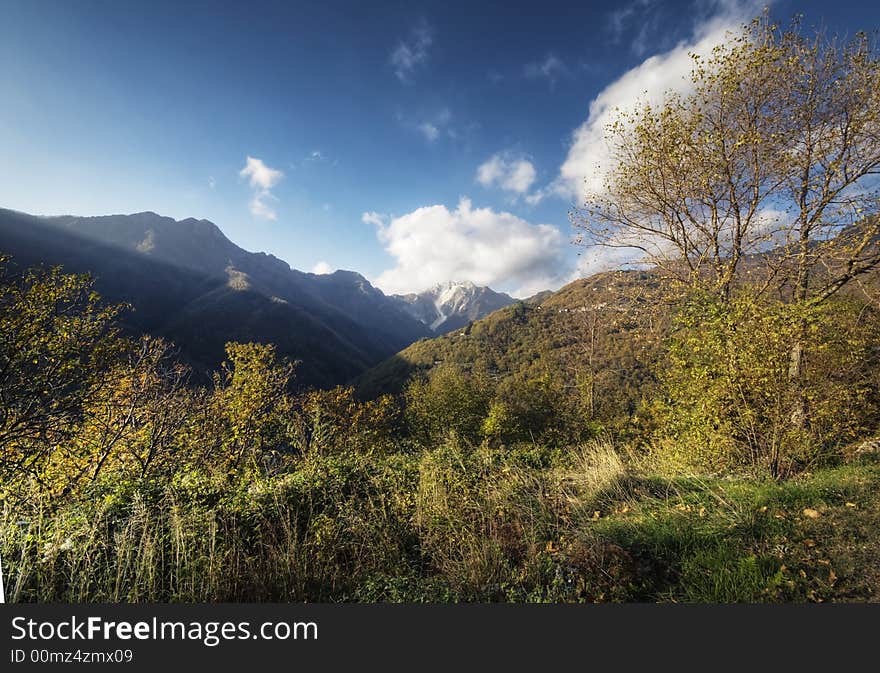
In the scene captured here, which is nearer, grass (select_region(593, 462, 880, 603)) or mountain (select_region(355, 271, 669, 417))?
grass (select_region(593, 462, 880, 603))

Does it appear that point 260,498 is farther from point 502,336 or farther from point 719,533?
point 502,336

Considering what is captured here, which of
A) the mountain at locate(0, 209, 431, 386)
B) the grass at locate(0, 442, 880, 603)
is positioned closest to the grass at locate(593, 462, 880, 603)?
the grass at locate(0, 442, 880, 603)

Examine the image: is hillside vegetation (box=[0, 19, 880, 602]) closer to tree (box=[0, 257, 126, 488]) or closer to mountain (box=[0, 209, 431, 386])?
tree (box=[0, 257, 126, 488])

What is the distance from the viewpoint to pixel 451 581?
11.7ft

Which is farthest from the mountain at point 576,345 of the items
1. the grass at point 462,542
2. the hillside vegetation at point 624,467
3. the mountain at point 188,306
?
the mountain at point 188,306

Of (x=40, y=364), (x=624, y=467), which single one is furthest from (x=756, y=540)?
(x=40, y=364)

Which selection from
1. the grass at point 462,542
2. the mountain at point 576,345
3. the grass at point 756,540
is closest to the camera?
the grass at point 756,540

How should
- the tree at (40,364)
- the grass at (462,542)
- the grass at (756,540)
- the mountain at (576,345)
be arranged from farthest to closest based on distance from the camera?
the mountain at (576,345), the tree at (40,364), the grass at (462,542), the grass at (756,540)

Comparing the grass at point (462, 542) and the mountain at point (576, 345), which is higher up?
the mountain at point (576, 345)

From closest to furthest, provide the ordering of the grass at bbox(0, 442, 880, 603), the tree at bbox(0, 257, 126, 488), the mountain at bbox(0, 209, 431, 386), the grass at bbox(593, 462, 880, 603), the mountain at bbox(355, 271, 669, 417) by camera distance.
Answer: the grass at bbox(593, 462, 880, 603)
the grass at bbox(0, 442, 880, 603)
the tree at bbox(0, 257, 126, 488)
the mountain at bbox(355, 271, 669, 417)
the mountain at bbox(0, 209, 431, 386)

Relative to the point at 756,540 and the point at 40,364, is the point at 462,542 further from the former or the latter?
the point at 40,364

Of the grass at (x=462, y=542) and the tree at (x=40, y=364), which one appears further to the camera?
the tree at (x=40, y=364)

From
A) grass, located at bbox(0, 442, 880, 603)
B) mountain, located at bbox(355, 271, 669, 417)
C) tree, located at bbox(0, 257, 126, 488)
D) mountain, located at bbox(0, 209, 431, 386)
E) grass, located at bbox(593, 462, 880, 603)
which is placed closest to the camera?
grass, located at bbox(593, 462, 880, 603)

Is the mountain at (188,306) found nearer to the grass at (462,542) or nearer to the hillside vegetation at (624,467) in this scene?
the hillside vegetation at (624,467)
